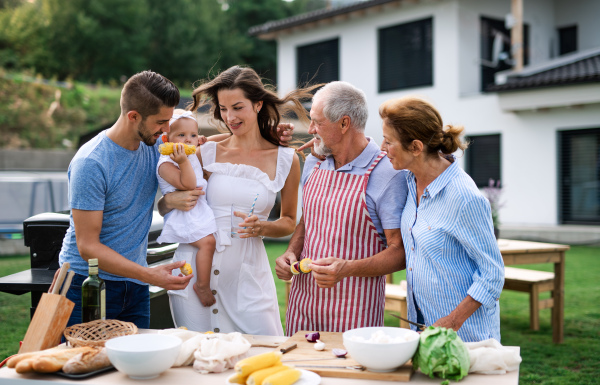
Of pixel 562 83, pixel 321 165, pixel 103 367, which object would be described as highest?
pixel 562 83

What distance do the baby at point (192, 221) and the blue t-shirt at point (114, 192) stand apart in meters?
0.10

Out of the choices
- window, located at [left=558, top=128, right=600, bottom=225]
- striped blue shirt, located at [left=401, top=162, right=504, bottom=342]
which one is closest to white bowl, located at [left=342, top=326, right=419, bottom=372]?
striped blue shirt, located at [left=401, top=162, right=504, bottom=342]

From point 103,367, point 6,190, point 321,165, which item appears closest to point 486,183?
point 6,190

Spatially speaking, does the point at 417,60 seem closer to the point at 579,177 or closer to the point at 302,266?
the point at 579,177

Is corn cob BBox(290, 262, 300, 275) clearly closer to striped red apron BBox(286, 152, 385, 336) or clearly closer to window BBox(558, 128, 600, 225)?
striped red apron BBox(286, 152, 385, 336)

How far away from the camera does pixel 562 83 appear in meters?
12.2

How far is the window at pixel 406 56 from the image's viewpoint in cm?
1514

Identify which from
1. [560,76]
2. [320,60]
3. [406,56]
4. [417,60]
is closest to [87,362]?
[560,76]

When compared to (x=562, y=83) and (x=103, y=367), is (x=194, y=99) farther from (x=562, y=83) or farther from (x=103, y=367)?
(x=562, y=83)

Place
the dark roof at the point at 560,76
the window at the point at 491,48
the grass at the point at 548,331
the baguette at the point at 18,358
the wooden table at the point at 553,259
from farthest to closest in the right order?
1. the window at the point at 491,48
2. the dark roof at the point at 560,76
3. the wooden table at the point at 553,259
4. the grass at the point at 548,331
5. the baguette at the point at 18,358

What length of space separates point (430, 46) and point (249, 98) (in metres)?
13.0

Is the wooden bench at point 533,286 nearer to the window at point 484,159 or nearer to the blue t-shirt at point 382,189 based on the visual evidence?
the blue t-shirt at point 382,189

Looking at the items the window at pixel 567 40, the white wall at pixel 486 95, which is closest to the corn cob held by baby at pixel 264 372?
the white wall at pixel 486 95

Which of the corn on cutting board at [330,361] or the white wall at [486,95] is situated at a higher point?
the white wall at [486,95]
